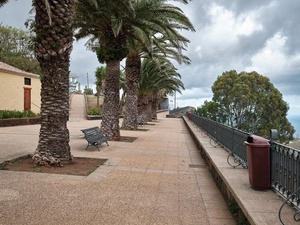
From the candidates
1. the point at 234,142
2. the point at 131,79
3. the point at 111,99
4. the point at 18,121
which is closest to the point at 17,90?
the point at 18,121

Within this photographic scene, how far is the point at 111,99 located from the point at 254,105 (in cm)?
2782

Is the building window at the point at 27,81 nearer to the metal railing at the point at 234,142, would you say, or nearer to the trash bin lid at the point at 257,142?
the metal railing at the point at 234,142

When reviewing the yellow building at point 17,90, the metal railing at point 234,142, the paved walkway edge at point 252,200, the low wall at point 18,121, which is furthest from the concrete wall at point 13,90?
the paved walkway edge at point 252,200

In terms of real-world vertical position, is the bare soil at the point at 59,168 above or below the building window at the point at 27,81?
below

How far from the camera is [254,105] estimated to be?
122ft

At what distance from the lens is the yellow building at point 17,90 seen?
26.2m

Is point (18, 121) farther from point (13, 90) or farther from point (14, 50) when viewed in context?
point (14, 50)

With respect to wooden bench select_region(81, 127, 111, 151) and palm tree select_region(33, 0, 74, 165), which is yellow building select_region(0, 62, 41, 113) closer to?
wooden bench select_region(81, 127, 111, 151)

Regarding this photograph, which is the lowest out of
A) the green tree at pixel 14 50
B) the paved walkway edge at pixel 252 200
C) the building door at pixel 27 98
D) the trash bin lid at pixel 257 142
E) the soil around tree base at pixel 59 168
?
the soil around tree base at pixel 59 168

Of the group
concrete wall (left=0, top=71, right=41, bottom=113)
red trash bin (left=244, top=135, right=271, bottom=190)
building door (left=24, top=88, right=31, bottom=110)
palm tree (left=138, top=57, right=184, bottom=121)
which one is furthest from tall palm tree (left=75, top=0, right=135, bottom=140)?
building door (left=24, top=88, right=31, bottom=110)

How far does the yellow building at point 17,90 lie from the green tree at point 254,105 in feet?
72.7

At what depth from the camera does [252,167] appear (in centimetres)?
486

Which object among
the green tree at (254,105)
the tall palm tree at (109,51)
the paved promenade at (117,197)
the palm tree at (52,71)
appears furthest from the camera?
the green tree at (254,105)

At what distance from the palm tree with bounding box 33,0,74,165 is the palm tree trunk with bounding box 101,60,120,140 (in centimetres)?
594
